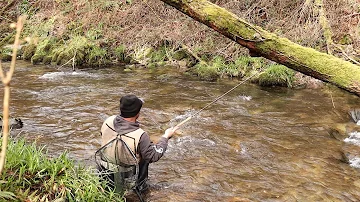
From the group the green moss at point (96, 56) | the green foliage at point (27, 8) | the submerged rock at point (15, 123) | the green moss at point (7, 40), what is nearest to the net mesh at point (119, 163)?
the submerged rock at point (15, 123)

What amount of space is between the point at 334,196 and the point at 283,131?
2.38m

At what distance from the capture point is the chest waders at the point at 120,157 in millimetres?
3943

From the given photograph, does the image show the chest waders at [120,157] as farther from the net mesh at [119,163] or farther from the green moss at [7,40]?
the green moss at [7,40]

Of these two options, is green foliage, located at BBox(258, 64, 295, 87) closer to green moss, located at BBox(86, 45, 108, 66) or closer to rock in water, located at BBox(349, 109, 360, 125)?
rock in water, located at BBox(349, 109, 360, 125)

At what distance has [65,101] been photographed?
9.13 m

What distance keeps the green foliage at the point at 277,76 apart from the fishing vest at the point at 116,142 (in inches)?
276

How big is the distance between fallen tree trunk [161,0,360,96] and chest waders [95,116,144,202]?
1424 mm

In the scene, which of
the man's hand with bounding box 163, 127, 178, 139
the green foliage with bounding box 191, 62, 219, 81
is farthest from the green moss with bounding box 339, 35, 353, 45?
the man's hand with bounding box 163, 127, 178, 139

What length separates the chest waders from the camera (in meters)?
3.94

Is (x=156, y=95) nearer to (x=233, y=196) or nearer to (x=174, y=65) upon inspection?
(x=174, y=65)

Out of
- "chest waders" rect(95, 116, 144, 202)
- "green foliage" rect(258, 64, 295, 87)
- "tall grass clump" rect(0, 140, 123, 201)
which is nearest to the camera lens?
"tall grass clump" rect(0, 140, 123, 201)

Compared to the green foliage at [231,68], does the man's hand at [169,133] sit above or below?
below

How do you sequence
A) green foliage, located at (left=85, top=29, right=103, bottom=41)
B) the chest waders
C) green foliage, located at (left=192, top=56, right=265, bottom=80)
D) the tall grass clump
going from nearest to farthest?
1. the tall grass clump
2. the chest waders
3. green foliage, located at (left=192, top=56, right=265, bottom=80)
4. green foliage, located at (left=85, top=29, right=103, bottom=41)

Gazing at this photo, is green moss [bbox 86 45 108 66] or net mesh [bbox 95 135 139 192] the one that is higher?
green moss [bbox 86 45 108 66]
